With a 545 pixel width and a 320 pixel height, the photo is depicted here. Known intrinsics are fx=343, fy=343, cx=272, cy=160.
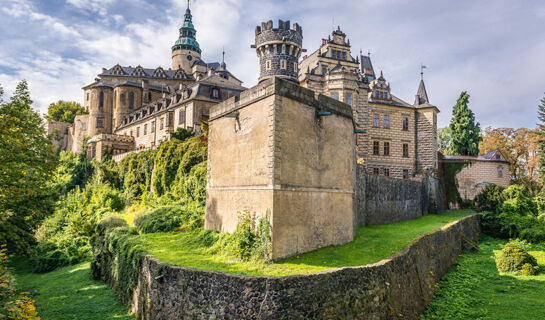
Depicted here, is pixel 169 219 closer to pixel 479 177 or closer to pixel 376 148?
pixel 376 148

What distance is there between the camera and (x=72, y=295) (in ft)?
49.5

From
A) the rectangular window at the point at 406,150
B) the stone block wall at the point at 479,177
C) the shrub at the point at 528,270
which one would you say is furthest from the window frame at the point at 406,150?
the shrub at the point at 528,270

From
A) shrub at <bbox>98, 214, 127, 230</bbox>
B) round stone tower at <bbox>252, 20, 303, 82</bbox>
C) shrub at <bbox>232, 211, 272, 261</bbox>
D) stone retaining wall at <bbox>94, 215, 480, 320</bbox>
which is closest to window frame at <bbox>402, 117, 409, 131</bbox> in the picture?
round stone tower at <bbox>252, 20, 303, 82</bbox>

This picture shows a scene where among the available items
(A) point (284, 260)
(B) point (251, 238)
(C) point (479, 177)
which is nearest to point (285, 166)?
(B) point (251, 238)

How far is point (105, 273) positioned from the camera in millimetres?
16328

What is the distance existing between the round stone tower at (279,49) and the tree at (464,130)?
19.1m

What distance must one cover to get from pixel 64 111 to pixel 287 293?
232 feet

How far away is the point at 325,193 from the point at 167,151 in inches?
603

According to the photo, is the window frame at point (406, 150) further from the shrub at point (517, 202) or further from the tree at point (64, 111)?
the tree at point (64, 111)

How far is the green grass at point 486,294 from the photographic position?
12852mm

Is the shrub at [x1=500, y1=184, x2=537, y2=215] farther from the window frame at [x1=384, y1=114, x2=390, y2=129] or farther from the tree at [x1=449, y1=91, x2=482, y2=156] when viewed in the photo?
the window frame at [x1=384, y1=114, x2=390, y2=129]

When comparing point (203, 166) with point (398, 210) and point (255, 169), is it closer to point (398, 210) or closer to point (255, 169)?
point (255, 169)

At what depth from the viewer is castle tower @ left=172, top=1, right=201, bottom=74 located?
6925 centimetres

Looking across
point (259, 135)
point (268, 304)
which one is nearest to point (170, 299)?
point (268, 304)
